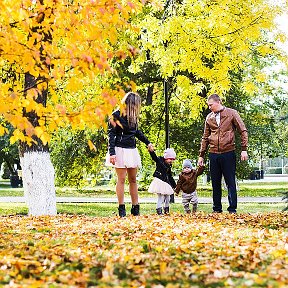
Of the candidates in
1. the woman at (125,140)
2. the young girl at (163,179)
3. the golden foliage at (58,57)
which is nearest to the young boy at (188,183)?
the young girl at (163,179)

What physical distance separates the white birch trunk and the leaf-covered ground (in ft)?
8.16

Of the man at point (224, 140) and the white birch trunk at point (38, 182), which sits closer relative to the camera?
the man at point (224, 140)

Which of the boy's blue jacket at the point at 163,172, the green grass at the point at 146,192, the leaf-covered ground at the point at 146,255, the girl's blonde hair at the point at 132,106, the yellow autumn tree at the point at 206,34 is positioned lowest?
the green grass at the point at 146,192

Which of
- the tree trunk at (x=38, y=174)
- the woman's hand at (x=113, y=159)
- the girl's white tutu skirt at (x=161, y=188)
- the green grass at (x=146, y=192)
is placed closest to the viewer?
the woman's hand at (x=113, y=159)

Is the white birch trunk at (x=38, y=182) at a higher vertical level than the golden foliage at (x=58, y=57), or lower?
lower

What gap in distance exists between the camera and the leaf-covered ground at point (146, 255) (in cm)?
436

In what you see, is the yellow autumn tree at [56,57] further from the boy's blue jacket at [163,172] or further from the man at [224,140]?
the boy's blue jacket at [163,172]

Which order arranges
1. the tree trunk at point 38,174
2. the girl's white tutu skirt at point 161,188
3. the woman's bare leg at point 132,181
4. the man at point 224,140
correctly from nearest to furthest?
the woman's bare leg at point 132,181, the man at point 224,140, the girl's white tutu skirt at point 161,188, the tree trunk at point 38,174

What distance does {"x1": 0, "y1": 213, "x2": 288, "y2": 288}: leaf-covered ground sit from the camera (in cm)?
436

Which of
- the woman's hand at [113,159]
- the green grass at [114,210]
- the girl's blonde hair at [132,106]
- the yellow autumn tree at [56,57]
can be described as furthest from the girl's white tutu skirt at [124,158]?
the green grass at [114,210]

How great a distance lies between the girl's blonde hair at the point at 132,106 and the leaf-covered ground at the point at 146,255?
1629 mm

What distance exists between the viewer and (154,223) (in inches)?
315

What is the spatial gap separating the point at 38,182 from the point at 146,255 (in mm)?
5646

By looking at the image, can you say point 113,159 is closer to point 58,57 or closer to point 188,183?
point 188,183
